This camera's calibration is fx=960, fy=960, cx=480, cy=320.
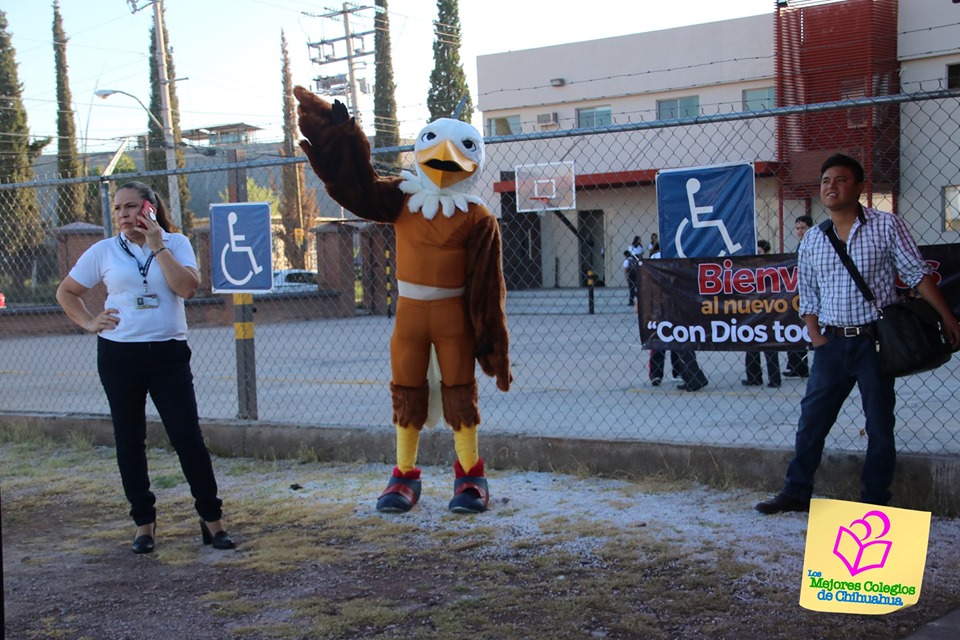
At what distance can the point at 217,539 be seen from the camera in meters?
4.59

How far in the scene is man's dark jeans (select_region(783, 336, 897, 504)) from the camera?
4.45m

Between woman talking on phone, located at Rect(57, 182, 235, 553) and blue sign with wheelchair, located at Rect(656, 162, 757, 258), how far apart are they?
259 cm

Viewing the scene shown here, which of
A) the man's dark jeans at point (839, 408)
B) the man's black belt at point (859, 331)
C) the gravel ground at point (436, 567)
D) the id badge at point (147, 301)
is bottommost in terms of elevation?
the gravel ground at point (436, 567)

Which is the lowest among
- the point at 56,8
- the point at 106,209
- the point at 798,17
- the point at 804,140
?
the point at 106,209

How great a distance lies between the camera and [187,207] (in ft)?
118

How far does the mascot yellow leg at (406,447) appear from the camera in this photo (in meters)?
5.08

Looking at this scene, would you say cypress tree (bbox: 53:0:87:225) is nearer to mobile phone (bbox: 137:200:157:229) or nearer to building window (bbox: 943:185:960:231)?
building window (bbox: 943:185:960:231)

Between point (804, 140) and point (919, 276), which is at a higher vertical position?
point (804, 140)

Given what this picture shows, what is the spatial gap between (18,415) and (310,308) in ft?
51.6

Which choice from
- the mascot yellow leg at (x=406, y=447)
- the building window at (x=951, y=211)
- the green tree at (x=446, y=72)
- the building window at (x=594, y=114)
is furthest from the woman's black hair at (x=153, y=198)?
the green tree at (x=446, y=72)

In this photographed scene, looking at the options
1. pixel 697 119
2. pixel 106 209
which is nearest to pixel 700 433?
pixel 697 119

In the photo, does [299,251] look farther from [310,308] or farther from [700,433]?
[700,433]

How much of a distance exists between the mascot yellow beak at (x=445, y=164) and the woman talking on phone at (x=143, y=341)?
1287 mm

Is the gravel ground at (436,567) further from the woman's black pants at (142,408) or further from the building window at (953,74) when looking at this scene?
the building window at (953,74)
